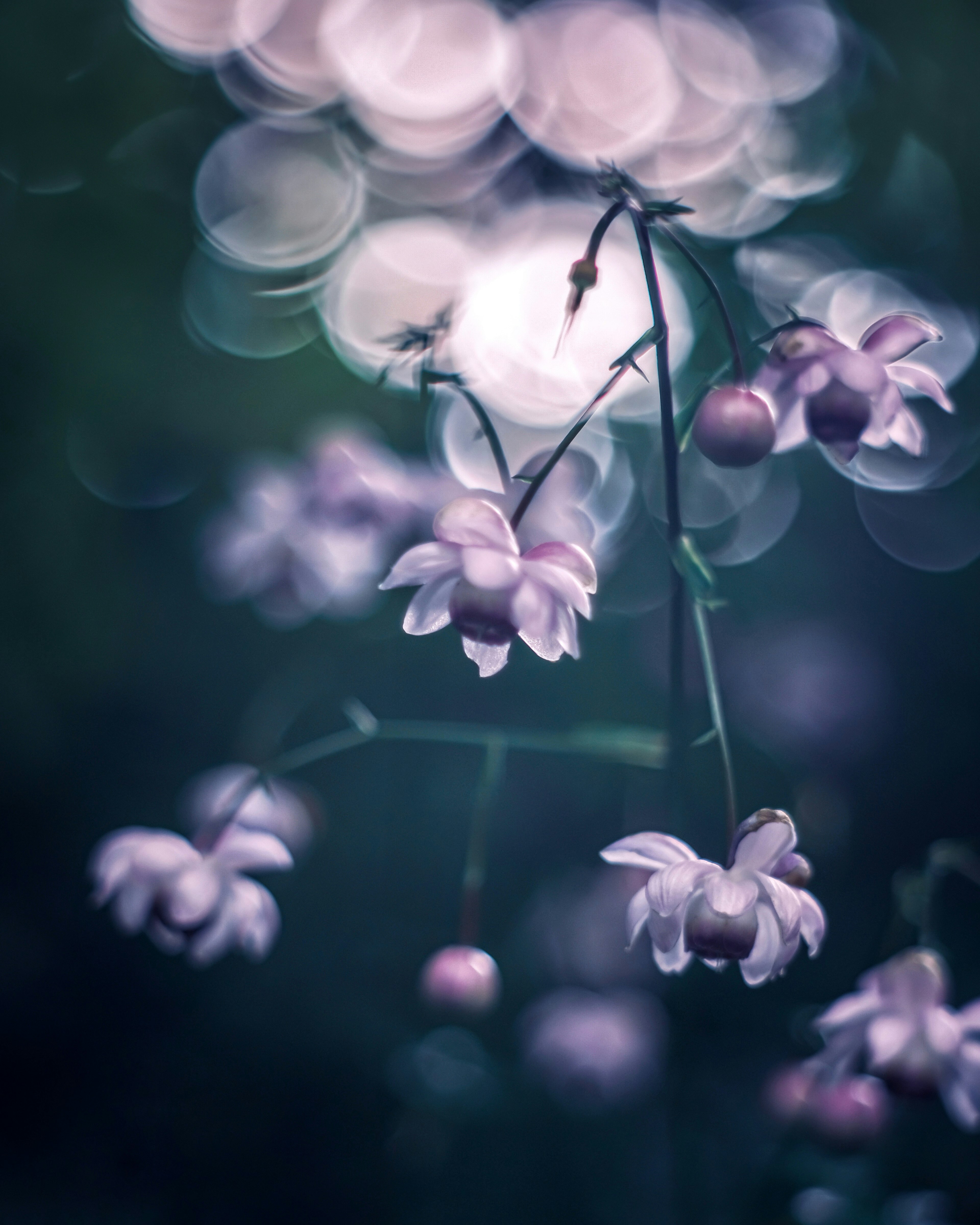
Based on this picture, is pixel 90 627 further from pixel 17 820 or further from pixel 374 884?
pixel 374 884

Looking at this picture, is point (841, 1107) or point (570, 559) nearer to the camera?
point (570, 559)

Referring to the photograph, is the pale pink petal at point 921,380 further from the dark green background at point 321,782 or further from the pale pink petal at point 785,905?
the dark green background at point 321,782

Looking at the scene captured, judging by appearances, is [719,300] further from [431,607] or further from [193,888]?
[193,888]

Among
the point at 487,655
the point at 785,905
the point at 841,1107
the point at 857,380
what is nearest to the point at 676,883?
the point at 785,905

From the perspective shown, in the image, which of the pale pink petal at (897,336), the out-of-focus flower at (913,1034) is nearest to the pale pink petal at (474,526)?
the pale pink petal at (897,336)

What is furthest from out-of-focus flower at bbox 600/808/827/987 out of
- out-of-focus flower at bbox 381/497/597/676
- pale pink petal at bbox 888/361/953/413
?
pale pink petal at bbox 888/361/953/413

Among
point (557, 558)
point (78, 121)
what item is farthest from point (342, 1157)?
point (78, 121)
